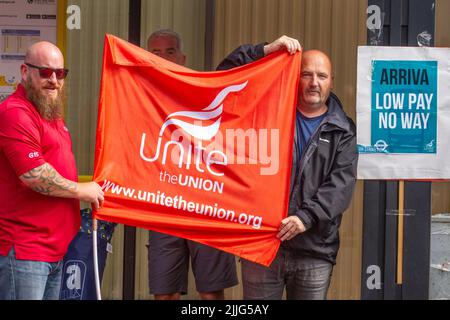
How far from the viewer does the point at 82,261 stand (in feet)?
16.6

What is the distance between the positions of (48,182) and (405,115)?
2383 millimetres

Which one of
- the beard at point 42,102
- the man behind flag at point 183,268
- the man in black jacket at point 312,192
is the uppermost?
the beard at point 42,102

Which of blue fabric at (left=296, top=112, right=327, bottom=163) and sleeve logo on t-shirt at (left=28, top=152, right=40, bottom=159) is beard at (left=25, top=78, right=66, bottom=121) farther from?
blue fabric at (left=296, top=112, right=327, bottom=163)

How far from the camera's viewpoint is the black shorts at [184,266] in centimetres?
521

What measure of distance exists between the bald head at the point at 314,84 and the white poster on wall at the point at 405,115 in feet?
2.15

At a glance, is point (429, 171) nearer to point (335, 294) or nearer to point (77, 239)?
point (335, 294)

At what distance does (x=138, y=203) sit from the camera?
4.47 m

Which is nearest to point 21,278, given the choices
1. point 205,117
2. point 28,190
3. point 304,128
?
point 28,190

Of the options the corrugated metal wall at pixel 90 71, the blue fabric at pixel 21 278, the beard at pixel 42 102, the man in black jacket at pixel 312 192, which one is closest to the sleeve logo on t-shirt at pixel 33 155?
the beard at pixel 42 102

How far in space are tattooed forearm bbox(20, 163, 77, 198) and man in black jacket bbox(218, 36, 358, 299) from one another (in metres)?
1.21

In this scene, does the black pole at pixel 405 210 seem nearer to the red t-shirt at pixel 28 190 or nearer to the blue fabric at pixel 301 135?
the blue fabric at pixel 301 135

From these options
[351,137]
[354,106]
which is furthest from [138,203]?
[354,106]

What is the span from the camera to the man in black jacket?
4.48 metres
